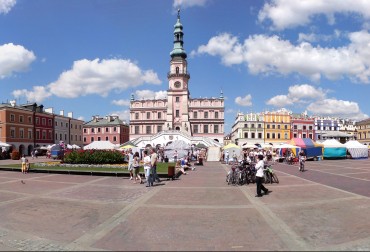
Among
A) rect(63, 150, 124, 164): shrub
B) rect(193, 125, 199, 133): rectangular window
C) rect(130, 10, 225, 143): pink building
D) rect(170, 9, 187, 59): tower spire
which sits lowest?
rect(63, 150, 124, 164): shrub

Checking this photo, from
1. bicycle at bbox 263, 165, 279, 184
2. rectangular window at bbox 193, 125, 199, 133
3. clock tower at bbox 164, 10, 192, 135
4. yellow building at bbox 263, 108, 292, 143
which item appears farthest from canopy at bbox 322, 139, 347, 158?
yellow building at bbox 263, 108, 292, 143

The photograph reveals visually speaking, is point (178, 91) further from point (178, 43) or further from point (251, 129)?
point (251, 129)

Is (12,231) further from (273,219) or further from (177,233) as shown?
(273,219)

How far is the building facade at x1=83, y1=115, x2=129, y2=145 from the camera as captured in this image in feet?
296

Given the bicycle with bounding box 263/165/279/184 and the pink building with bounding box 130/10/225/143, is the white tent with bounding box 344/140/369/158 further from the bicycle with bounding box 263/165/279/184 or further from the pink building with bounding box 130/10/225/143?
the pink building with bounding box 130/10/225/143

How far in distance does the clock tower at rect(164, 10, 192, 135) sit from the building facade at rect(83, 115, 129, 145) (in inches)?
764

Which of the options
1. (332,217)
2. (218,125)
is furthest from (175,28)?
(332,217)

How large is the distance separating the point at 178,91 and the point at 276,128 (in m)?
30.7

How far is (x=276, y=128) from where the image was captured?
87625mm

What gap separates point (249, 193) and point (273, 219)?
4681 millimetres

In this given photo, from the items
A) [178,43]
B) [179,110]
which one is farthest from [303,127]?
[178,43]

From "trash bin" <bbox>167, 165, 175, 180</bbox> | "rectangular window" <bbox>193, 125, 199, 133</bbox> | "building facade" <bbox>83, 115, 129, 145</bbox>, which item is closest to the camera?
"trash bin" <bbox>167, 165, 175, 180</bbox>

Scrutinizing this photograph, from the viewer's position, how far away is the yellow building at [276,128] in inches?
3433

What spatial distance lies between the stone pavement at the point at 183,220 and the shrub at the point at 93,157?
12.8 m
